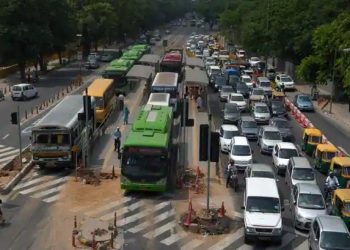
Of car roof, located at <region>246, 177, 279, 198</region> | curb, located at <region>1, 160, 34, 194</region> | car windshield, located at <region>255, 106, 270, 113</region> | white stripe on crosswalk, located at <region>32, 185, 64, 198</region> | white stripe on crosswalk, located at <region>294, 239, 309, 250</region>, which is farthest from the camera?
car windshield, located at <region>255, 106, 270, 113</region>

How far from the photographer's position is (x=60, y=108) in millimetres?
36656

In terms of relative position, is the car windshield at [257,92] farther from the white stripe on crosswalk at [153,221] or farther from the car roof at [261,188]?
the white stripe on crosswalk at [153,221]

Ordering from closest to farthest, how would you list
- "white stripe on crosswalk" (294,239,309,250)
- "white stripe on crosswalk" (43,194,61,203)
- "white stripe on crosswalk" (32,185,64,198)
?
"white stripe on crosswalk" (294,239,309,250) → "white stripe on crosswalk" (43,194,61,203) → "white stripe on crosswalk" (32,185,64,198)

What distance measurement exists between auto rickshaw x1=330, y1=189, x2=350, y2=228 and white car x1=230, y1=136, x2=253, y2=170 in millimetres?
7871

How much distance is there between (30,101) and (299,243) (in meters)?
39.3

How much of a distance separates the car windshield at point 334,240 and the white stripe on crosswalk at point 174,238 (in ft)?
19.2

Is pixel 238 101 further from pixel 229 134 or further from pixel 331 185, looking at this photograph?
pixel 331 185

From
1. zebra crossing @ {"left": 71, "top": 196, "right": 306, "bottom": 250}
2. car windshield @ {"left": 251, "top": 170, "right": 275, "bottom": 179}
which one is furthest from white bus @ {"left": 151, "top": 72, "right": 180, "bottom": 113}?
zebra crossing @ {"left": 71, "top": 196, "right": 306, "bottom": 250}

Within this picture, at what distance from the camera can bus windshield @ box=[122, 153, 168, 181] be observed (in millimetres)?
28938

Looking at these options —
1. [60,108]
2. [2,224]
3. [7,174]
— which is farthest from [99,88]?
[2,224]

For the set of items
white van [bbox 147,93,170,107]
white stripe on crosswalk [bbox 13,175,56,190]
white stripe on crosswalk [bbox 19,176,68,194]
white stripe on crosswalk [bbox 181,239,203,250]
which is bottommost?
white stripe on crosswalk [bbox 181,239,203,250]

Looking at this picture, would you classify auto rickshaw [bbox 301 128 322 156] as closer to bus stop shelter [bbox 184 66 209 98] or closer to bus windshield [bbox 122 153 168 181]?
bus windshield [bbox 122 153 168 181]

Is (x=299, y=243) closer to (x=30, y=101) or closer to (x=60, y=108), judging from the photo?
(x=60, y=108)

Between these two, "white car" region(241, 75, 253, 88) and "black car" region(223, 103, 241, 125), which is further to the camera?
"white car" region(241, 75, 253, 88)
